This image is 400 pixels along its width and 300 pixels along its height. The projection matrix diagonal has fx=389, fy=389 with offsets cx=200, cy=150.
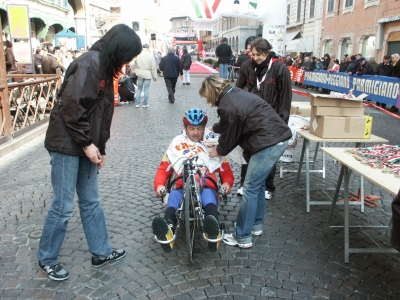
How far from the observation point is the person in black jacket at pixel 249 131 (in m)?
3.09

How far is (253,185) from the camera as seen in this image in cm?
333

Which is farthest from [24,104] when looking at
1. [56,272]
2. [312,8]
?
[312,8]

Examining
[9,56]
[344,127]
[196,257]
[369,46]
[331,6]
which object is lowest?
[196,257]

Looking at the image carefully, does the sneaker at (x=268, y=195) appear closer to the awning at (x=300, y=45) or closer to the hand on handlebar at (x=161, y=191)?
the hand on handlebar at (x=161, y=191)

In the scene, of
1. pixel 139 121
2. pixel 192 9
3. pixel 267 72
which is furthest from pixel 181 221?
pixel 192 9

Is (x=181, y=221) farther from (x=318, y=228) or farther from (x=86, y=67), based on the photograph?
(x=86, y=67)

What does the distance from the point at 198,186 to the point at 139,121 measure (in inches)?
262

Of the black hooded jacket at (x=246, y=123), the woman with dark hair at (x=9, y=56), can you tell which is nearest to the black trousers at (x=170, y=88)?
the woman with dark hair at (x=9, y=56)

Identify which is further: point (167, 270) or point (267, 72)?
point (267, 72)

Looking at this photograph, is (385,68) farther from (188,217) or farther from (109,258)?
(109,258)

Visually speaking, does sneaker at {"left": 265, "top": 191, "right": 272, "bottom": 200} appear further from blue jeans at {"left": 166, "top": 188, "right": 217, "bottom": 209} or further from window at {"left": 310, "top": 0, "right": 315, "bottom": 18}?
window at {"left": 310, "top": 0, "right": 315, "bottom": 18}

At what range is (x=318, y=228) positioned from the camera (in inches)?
154

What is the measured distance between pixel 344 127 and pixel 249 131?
1441 millimetres

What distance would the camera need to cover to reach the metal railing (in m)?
7.05
